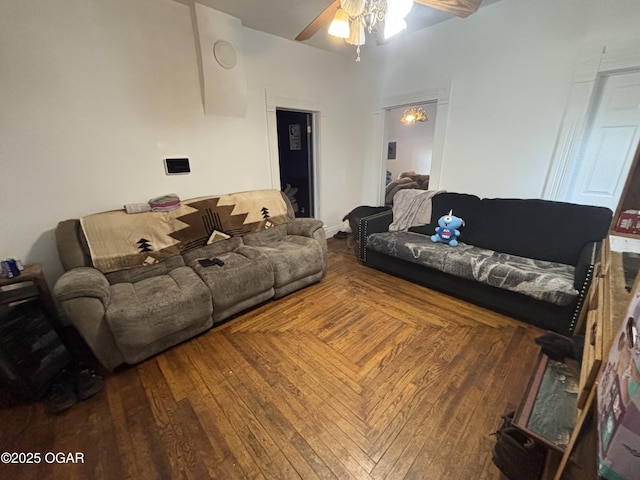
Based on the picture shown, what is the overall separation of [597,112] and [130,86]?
4.19 m

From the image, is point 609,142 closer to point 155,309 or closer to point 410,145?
point 155,309

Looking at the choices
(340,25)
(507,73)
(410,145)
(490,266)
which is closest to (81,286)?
(340,25)

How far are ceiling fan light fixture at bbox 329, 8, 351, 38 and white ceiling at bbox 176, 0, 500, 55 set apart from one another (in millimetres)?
1109

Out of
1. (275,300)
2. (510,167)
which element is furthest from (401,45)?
(275,300)

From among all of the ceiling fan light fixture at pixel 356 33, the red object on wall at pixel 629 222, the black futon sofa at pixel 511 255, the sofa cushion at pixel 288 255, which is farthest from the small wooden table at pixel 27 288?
the red object on wall at pixel 629 222

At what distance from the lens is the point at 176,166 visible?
260cm

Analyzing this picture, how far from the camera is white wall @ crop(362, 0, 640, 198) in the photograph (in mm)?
2275

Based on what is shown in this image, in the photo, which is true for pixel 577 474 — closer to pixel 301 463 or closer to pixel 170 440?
pixel 301 463

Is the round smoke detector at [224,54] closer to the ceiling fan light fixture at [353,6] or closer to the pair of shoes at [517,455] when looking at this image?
the ceiling fan light fixture at [353,6]

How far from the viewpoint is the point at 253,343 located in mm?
1940

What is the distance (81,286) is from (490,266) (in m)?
2.96

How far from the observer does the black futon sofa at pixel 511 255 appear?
1.92 metres

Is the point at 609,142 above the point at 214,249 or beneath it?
above

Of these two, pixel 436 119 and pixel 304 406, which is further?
pixel 436 119
